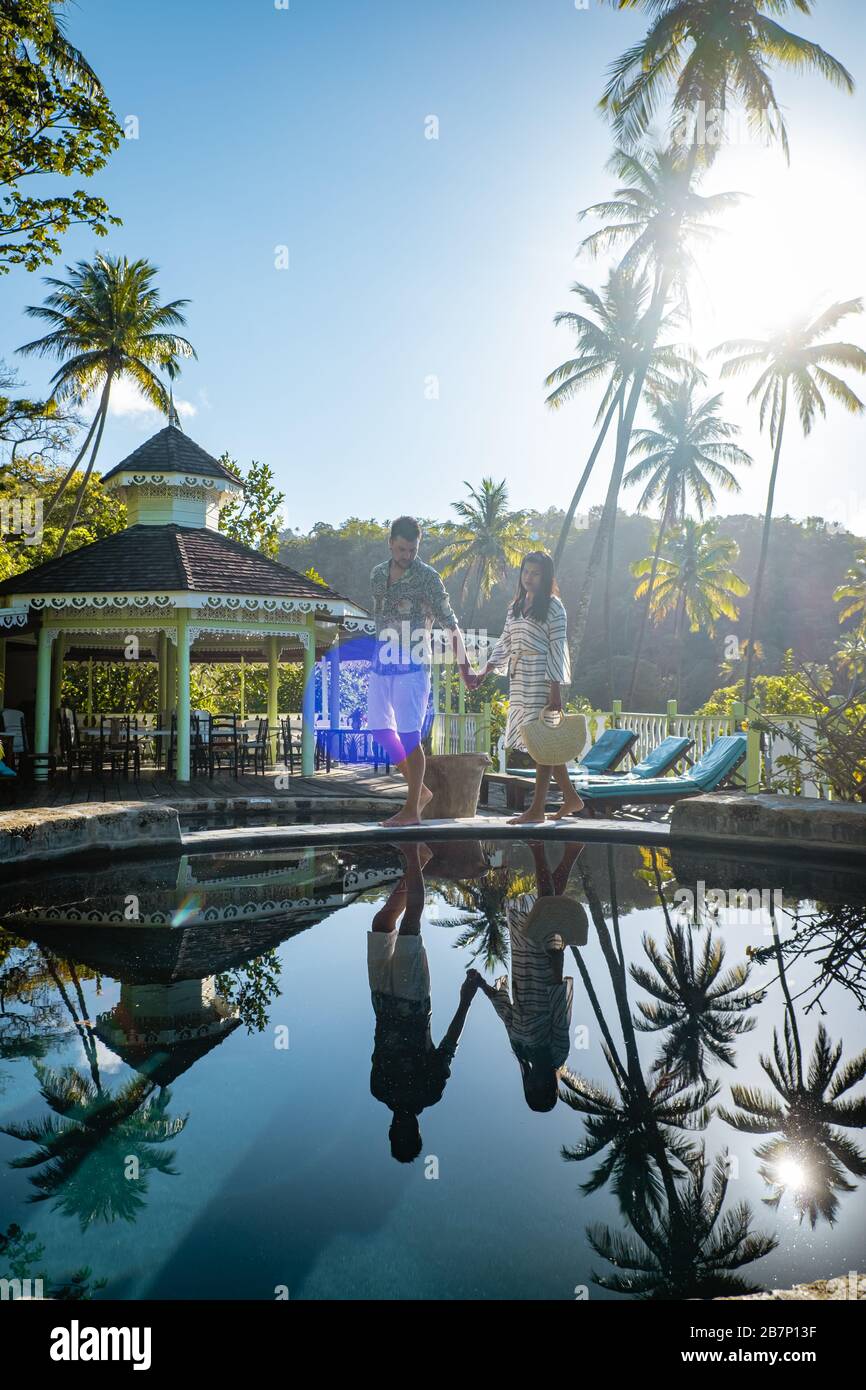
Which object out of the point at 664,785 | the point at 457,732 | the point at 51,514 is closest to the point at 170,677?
the point at 457,732

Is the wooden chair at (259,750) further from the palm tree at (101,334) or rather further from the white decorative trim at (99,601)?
the palm tree at (101,334)

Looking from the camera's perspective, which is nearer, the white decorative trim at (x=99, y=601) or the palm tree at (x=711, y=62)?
the white decorative trim at (x=99, y=601)

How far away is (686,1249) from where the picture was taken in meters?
1.63

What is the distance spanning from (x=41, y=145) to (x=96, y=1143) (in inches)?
409

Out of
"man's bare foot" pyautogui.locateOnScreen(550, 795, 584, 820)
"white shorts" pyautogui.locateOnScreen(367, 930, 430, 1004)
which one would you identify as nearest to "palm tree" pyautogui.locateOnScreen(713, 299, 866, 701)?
"man's bare foot" pyautogui.locateOnScreen(550, 795, 584, 820)

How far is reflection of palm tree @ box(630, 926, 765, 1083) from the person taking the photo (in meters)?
2.57

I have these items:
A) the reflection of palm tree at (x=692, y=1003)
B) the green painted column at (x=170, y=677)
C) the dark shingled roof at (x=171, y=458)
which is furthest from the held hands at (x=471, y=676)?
the green painted column at (x=170, y=677)

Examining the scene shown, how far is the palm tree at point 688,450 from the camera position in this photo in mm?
35281

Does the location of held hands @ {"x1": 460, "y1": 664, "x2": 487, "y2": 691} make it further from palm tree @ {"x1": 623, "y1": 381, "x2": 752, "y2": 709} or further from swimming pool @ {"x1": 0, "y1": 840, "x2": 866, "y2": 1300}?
palm tree @ {"x1": 623, "y1": 381, "x2": 752, "y2": 709}

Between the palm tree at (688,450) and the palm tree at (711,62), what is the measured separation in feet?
52.0

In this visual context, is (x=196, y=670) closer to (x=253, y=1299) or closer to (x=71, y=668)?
(x=71, y=668)

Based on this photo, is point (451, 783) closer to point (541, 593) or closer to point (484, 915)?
point (541, 593)

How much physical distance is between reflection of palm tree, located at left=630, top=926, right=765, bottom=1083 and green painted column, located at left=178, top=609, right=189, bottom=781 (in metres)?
9.13
